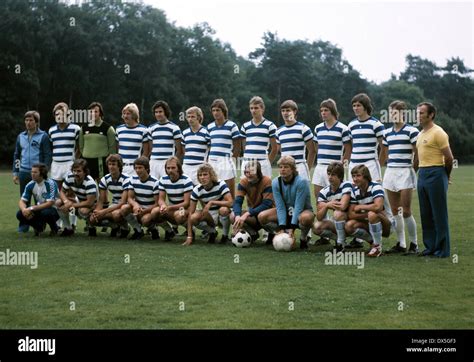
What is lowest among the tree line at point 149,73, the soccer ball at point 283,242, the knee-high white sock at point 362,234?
the soccer ball at point 283,242

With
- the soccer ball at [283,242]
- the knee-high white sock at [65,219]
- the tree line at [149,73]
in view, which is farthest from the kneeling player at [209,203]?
the tree line at [149,73]

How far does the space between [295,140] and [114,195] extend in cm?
300

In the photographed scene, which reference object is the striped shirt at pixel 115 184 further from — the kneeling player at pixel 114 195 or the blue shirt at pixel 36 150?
the blue shirt at pixel 36 150

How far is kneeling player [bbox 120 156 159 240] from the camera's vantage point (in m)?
10.6

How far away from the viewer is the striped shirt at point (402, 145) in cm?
970

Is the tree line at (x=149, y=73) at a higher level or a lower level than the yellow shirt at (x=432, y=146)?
higher

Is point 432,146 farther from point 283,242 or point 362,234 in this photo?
→ point 283,242

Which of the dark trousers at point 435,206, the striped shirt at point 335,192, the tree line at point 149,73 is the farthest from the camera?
the tree line at point 149,73

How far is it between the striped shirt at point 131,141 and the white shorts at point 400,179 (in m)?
4.04

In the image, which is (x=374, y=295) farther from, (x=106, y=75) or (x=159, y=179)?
(x=106, y=75)

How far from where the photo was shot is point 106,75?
5400cm

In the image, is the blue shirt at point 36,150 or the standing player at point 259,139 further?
the blue shirt at point 36,150

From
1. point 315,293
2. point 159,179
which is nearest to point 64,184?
point 159,179

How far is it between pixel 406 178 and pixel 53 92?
44629 millimetres
